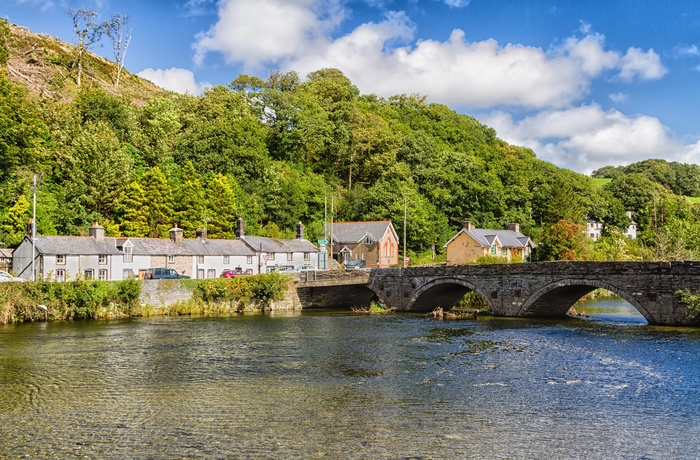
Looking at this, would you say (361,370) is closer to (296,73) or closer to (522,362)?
(522,362)

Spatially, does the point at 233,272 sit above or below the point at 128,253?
below

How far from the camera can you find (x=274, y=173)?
81.2 metres

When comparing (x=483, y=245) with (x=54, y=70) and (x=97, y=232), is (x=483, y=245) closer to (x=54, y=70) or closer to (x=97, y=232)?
(x=97, y=232)

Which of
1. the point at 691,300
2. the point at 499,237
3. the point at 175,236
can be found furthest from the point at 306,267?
the point at 691,300

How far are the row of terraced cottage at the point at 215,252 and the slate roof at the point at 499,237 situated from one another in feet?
0.42

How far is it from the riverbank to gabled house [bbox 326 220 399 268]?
24538mm

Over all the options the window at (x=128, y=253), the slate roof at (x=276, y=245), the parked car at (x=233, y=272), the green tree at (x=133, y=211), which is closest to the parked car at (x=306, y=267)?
the slate roof at (x=276, y=245)

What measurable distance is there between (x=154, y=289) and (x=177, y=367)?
22.4 metres

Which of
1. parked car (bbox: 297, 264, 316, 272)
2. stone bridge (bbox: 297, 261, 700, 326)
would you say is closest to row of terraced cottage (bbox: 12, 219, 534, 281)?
parked car (bbox: 297, 264, 316, 272)

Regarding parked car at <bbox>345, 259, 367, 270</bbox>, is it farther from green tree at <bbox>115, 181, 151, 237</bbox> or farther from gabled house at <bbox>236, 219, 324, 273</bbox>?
green tree at <bbox>115, 181, 151, 237</bbox>

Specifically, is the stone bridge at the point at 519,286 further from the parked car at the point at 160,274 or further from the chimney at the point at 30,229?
the chimney at the point at 30,229

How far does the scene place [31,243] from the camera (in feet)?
161

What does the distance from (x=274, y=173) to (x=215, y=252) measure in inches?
914

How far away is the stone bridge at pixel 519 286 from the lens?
3634cm
